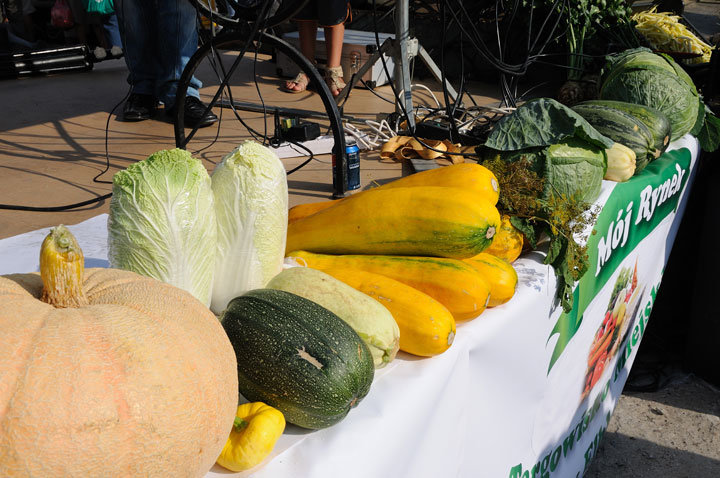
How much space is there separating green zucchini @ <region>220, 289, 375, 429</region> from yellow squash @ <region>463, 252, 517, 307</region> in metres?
0.53

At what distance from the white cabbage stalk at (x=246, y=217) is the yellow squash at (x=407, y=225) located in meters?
0.31

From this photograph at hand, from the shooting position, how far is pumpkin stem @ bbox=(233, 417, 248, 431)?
988mm

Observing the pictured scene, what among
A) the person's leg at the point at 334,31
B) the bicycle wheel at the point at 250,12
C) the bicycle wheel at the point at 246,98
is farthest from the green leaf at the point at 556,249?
the person's leg at the point at 334,31

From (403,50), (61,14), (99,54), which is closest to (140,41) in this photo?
(403,50)

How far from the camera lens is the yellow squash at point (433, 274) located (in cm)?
143

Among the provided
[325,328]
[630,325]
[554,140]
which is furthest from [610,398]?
[325,328]

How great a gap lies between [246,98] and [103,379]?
5.73 m

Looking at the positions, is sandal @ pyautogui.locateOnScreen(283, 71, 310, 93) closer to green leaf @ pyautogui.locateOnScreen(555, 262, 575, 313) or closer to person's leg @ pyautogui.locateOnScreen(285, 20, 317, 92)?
person's leg @ pyautogui.locateOnScreen(285, 20, 317, 92)

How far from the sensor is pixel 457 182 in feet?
5.49

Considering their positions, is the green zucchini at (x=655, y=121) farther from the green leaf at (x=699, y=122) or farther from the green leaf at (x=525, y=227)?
the green leaf at (x=525, y=227)

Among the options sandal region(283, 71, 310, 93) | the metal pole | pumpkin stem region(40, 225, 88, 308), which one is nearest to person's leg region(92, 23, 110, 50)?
sandal region(283, 71, 310, 93)

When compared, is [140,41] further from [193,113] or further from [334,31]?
[334,31]

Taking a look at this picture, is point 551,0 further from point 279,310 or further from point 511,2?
point 279,310

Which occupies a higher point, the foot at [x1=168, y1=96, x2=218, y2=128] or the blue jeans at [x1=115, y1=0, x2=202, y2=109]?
the blue jeans at [x1=115, y1=0, x2=202, y2=109]
